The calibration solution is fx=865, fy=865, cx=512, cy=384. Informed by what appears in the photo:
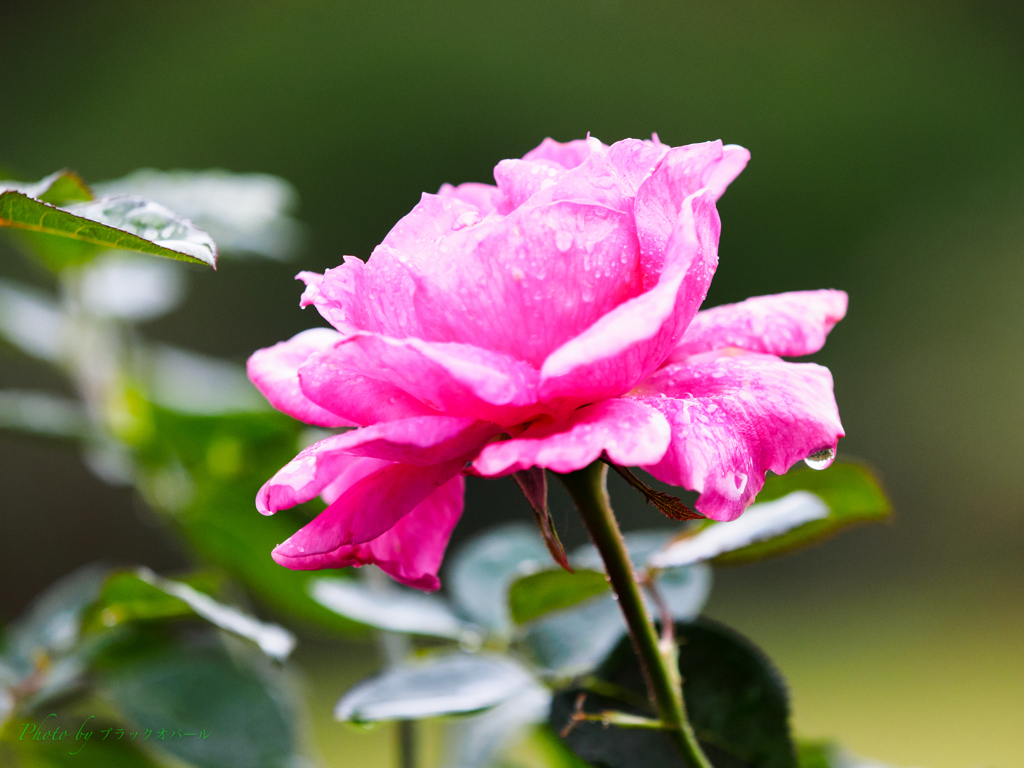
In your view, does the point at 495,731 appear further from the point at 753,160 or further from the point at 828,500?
the point at 753,160

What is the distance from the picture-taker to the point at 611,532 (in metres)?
0.14

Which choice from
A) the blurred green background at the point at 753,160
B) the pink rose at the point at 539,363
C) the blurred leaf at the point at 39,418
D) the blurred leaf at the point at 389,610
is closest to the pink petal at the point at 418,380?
the pink rose at the point at 539,363

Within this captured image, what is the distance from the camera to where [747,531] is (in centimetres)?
19

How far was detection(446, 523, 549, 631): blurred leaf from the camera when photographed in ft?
0.90

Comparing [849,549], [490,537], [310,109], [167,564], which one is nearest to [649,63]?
[310,109]


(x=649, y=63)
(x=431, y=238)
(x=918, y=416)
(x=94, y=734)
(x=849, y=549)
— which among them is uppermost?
(x=649, y=63)

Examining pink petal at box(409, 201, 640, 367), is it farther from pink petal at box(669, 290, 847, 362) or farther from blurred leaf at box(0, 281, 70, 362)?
blurred leaf at box(0, 281, 70, 362)

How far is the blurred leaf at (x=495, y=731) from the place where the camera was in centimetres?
26

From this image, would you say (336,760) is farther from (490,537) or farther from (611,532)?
(611,532)

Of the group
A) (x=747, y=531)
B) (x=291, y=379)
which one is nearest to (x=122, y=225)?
(x=291, y=379)

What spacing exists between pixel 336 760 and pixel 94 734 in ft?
2.56

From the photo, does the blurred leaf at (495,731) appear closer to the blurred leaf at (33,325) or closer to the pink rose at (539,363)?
the pink rose at (539,363)

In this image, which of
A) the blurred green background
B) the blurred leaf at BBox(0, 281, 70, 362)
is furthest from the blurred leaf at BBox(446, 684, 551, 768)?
the blurred green background

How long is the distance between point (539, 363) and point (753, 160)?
76.3 inches
